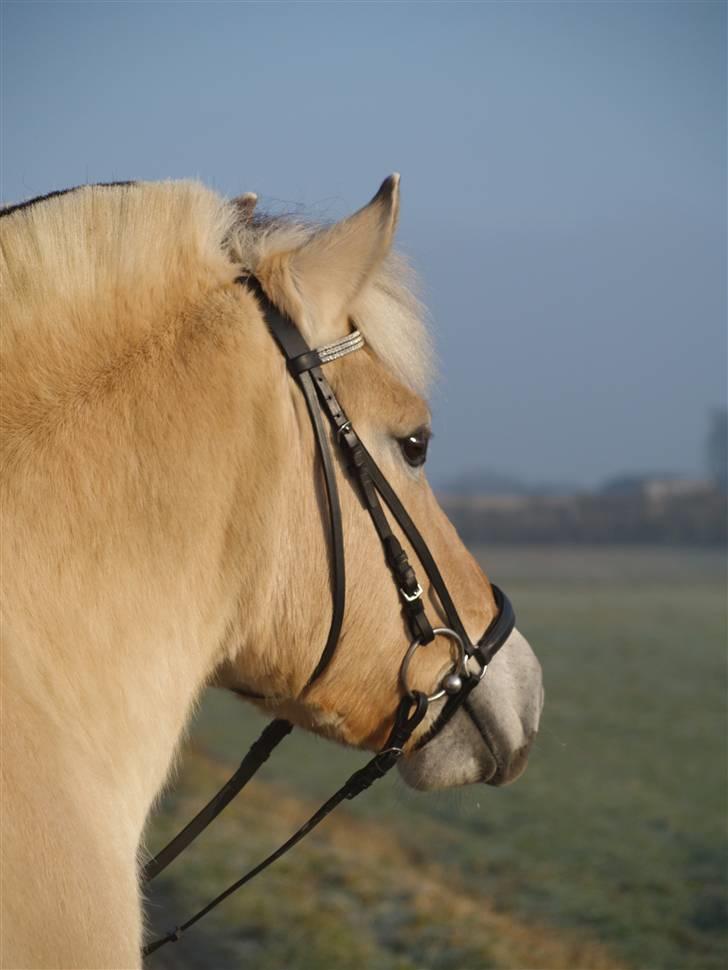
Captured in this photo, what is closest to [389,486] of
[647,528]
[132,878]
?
[132,878]

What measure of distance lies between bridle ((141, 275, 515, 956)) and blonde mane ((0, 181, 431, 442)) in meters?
0.14

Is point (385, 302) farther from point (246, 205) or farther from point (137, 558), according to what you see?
point (137, 558)

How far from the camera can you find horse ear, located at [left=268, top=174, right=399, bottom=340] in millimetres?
2721

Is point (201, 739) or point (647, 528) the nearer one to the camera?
point (201, 739)

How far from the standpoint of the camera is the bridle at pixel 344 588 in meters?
2.73

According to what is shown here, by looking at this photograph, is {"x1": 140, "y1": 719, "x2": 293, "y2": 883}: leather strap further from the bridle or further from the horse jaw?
the horse jaw

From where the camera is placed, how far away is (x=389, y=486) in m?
2.87

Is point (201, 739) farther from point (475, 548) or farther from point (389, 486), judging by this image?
point (475, 548)

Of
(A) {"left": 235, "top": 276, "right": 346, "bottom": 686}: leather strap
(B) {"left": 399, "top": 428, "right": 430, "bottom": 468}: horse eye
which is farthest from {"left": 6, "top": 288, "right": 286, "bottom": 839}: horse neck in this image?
(B) {"left": 399, "top": 428, "right": 430, "bottom": 468}: horse eye

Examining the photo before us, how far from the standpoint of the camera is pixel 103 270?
2584 millimetres

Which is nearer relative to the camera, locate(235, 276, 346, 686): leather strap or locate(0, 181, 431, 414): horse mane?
locate(0, 181, 431, 414): horse mane

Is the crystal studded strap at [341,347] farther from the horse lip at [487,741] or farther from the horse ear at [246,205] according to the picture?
the horse lip at [487,741]

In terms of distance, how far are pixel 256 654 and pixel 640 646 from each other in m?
42.4

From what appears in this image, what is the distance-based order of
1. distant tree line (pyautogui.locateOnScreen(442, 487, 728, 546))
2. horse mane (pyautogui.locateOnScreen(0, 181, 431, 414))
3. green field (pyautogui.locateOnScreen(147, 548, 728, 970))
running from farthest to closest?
distant tree line (pyautogui.locateOnScreen(442, 487, 728, 546)) < green field (pyautogui.locateOnScreen(147, 548, 728, 970)) < horse mane (pyautogui.locateOnScreen(0, 181, 431, 414))
